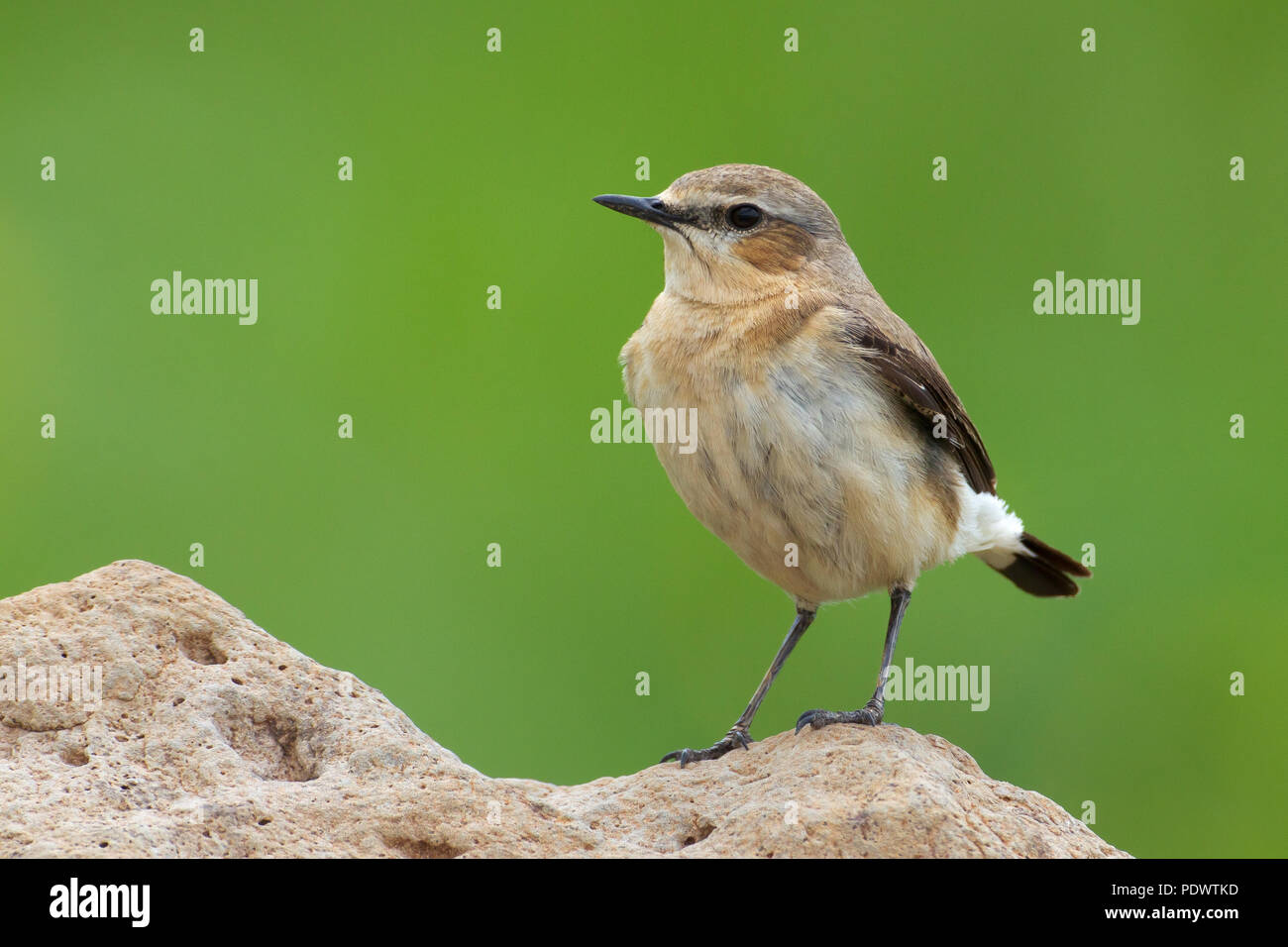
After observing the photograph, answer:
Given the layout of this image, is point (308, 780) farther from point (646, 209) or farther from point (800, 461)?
point (646, 209)

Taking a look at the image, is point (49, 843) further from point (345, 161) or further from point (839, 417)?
point (345, 161)

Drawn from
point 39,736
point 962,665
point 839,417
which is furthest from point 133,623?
point 962,665

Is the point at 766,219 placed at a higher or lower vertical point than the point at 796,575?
higher

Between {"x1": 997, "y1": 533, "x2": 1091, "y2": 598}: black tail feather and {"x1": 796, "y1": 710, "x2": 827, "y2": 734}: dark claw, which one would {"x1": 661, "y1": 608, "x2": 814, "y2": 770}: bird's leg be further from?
{"x1": 997, "y1": 533, "x2": 1091, "y2": 598}: black tail feather
